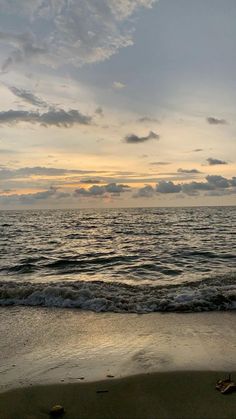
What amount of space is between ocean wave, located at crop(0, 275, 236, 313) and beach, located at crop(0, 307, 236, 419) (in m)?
0.82

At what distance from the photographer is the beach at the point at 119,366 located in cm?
504

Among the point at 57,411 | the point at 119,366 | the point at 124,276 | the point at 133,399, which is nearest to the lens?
the point at 57,411

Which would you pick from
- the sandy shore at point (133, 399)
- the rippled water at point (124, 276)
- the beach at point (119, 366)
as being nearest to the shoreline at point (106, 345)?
the beach at point (119, 366)

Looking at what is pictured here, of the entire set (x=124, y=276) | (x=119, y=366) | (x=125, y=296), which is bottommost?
(x=124, y=276)

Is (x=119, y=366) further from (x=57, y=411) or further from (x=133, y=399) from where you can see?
(x=57, y=411)

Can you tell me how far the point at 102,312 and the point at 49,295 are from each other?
2276 mm

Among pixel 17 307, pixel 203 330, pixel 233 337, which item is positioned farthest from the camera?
pixel 17 307

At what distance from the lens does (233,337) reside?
764 centimetres

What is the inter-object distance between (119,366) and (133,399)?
1.04 metres

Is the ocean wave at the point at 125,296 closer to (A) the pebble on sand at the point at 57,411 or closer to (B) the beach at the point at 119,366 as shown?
(B) the beach at the point at 119,366

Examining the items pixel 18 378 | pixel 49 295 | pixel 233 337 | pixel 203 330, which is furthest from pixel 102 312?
pixel 18 378

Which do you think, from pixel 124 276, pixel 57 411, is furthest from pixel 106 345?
pixel 124 276

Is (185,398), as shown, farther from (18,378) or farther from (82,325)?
(82,325)

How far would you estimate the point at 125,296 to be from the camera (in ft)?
37.2
